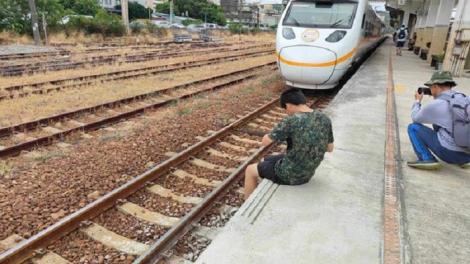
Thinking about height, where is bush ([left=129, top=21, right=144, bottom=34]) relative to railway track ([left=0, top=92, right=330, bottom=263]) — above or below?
above

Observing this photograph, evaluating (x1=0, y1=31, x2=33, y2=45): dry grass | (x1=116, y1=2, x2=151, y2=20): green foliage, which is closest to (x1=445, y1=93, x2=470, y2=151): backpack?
(x1=0, y1=31, x2=33, y2=45): dry grass

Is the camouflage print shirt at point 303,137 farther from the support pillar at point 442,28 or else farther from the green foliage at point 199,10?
the green foliage at point 199,10

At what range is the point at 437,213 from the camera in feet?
12.2

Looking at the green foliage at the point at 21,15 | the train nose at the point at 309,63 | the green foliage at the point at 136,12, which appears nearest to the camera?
the train nose at the point at 309,63

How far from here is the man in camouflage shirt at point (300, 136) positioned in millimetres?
3479

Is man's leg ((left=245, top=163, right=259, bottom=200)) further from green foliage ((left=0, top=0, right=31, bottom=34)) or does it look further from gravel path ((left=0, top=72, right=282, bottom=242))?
green foliage ((left=0, top=0, right=31, bottom=34))

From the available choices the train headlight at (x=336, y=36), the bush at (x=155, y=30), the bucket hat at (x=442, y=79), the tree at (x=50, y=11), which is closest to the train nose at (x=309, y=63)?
the train headlight at (x=336, y=36)

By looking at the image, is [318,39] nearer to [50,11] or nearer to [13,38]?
[13,38]

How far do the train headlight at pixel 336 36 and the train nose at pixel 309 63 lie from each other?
324 mm

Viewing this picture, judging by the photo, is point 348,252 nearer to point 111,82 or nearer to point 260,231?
point 260,231

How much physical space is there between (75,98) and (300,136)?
7.42 meters

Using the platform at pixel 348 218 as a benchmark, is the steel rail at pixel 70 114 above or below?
below

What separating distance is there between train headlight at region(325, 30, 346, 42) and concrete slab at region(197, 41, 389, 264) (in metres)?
4.24

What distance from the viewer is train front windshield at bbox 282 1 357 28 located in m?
9.26
